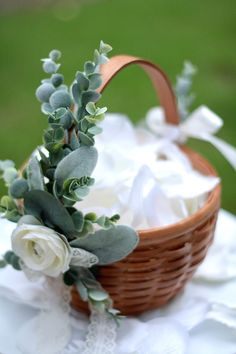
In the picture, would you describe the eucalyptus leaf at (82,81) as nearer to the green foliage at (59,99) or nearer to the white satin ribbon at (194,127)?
the green foliage at (59,99)

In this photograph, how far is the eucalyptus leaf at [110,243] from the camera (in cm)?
76

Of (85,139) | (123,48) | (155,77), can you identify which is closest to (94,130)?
(85,139)

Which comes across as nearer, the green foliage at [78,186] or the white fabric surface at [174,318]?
the green foliage at [78,186]

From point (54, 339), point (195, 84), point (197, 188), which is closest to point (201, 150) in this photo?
point (195, 84)

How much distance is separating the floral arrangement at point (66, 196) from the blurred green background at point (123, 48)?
39.1 inches

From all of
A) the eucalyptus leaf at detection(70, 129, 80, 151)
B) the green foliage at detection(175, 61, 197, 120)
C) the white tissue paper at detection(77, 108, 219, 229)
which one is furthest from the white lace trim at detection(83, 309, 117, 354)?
the green foliage at detection(175, 61, 197, 120)

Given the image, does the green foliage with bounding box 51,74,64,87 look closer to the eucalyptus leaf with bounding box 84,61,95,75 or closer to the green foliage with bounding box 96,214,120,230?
the eucalyptus leaf with bounding box 84,61,95,75

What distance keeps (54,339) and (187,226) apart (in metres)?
0.24

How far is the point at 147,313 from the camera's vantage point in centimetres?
92

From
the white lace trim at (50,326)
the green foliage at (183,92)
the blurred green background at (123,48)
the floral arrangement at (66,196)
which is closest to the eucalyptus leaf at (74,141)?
the floral arrangement at (66,196)

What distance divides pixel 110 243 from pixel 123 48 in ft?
6.27

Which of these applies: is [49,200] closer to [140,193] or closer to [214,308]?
[140,193]

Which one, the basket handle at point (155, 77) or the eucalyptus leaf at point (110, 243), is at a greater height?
the basket handle at point (155, 77)

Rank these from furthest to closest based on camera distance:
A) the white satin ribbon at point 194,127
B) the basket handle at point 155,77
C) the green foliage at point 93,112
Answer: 1. the white satin ribbon at point 194,127
2. the basket handle at point 155,77
3. the green foliage at point 93,112
